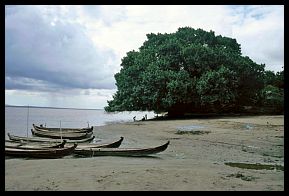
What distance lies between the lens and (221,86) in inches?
1200

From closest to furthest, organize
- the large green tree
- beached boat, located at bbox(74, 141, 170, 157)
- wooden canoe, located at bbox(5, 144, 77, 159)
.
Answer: wooden canoe, located at bbox(5, 144, 77, 159), beached boat, located at bbox(74, 141, 170, 157), the large green tree

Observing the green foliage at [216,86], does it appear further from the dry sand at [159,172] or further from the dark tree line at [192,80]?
the dry sand at [159,172]

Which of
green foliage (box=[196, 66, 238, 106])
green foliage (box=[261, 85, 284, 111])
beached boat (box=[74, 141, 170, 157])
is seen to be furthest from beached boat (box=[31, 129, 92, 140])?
green foliage (box=[261, 85, 284, 111])

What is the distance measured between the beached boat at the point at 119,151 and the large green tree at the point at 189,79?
59.5 ft

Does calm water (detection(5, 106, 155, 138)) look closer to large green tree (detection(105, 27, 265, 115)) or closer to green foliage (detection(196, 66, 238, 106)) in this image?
large green tree (detection(105, 27, 265, 115))

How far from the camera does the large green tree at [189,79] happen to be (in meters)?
30.7

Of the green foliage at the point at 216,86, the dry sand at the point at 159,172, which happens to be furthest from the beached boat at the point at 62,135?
the green foliage at the point at 216,86

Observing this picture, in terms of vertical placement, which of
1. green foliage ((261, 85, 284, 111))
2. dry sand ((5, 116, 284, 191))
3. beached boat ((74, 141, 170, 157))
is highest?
green foliage ((261, 85, 284, 111))

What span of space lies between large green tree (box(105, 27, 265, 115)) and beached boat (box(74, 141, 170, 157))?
18.1 metres

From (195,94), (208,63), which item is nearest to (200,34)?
(208,63)

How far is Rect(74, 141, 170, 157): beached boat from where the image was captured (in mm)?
12203
